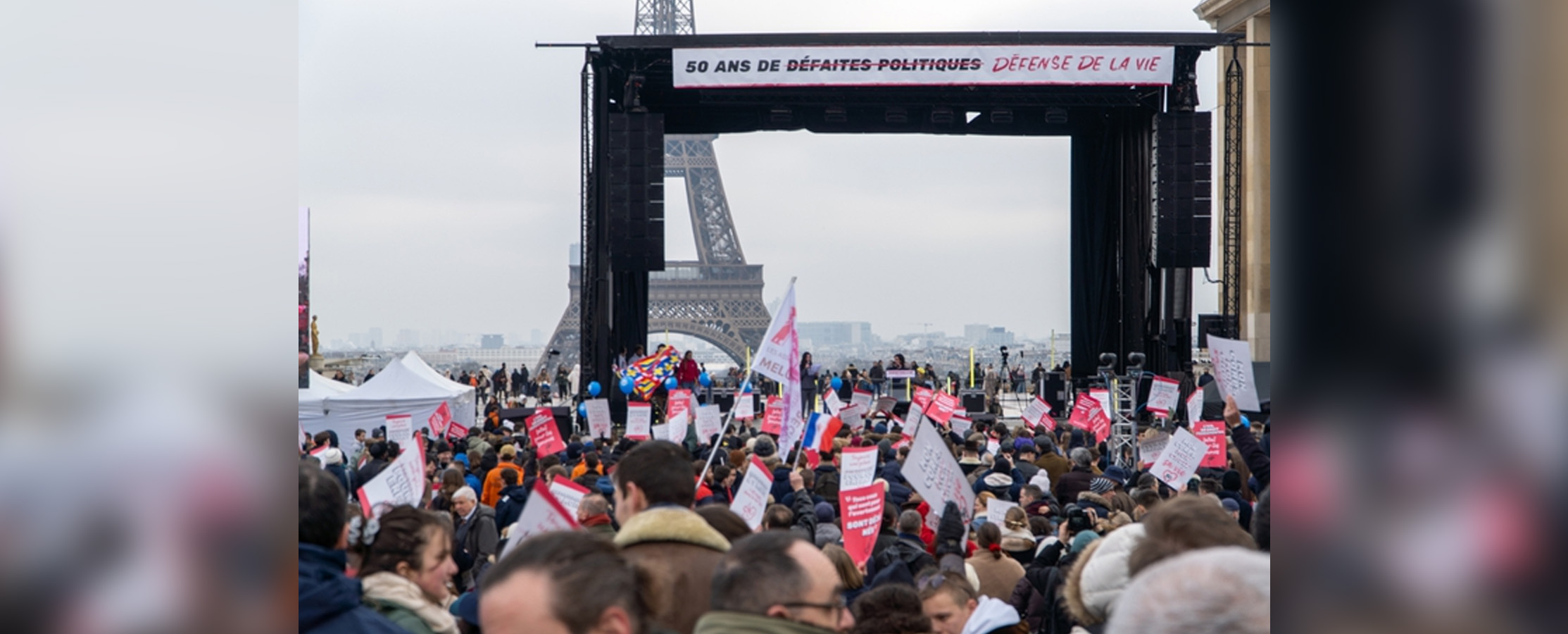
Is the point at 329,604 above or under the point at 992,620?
above

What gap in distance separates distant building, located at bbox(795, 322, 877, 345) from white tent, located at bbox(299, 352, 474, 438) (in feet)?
426

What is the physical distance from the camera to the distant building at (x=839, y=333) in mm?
150250

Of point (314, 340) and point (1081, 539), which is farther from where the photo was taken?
point (314, 340)

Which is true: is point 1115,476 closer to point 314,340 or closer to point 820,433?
point 820,433

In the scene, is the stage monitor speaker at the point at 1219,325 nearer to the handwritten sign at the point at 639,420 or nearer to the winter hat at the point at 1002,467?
the handwritten sign at the point at 639,420

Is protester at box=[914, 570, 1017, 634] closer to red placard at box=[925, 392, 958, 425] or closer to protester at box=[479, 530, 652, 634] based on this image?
protester at box=[479, 530, 652, 634]

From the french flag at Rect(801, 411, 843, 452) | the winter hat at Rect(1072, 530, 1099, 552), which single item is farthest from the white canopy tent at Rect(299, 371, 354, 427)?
the winter hat at Rect(1072, 530, 1099, 552)

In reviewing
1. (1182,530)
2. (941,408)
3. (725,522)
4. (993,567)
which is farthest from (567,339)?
(1182,530)

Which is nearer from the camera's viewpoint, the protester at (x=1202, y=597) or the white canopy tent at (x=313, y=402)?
the protester at (x=1202, y=597)

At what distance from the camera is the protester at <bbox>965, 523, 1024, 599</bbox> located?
16.8ft

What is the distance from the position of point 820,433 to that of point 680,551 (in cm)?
784

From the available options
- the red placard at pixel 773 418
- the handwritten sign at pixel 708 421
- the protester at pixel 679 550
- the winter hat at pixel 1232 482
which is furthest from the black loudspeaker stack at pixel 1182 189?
the protester at pixel 679 550

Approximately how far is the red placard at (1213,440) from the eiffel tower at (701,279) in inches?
1556

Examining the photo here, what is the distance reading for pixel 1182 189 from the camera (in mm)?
18141
